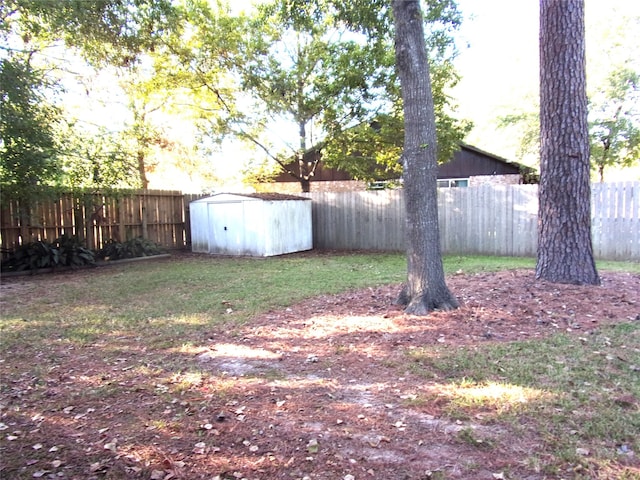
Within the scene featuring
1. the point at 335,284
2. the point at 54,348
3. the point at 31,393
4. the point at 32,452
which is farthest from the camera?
the point at 335,284

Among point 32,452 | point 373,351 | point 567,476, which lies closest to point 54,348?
point 32,452

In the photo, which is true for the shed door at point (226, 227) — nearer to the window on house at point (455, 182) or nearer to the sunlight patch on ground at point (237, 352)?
the sunlight patch on ground at point (237, 352)

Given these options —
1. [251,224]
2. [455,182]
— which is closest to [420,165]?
[251,224]

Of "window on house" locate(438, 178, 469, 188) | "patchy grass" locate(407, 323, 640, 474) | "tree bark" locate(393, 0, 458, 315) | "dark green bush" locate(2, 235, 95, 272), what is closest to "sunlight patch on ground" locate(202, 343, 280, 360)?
"patchy grass" locate(407, 323, 640, 474)

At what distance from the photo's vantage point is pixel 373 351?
4184 millimetres

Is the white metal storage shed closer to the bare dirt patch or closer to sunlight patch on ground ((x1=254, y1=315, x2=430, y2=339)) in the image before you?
the bare dirt patch

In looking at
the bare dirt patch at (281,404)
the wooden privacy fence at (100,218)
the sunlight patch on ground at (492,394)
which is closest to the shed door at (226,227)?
the wooden privacy fence at (100,218)

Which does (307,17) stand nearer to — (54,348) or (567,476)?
(54,348)

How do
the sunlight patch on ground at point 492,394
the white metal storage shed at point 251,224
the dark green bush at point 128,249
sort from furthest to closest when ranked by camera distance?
the white metal storage shed at point 251,224 → the dark green bush at point 128,249 → the sunlight patch on ground at point 492,394

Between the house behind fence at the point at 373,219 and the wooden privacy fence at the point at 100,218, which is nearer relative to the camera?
the house behind fence at the point at 373,219

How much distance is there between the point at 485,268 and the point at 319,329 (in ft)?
15.5

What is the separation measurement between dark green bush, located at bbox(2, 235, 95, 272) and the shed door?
3412mm

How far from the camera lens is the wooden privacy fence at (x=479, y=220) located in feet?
32.6

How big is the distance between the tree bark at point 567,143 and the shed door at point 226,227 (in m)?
8.43
